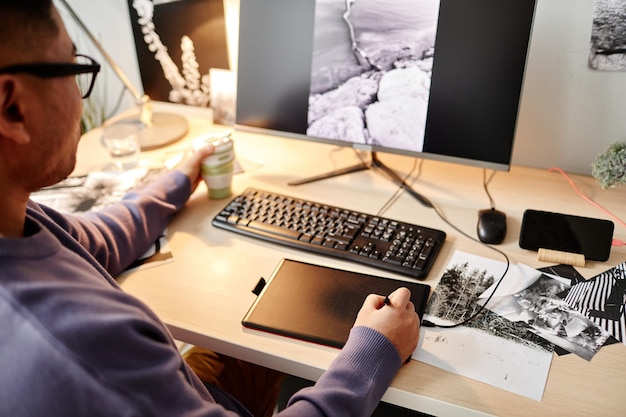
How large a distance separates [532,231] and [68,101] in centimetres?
85

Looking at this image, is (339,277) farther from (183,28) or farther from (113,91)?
(113,91)

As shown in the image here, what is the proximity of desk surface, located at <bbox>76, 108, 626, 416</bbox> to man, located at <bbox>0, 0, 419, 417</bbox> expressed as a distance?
68 mm

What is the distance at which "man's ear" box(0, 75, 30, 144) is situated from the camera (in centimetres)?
66

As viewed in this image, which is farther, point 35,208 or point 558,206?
point 558,206

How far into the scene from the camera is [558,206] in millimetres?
1245

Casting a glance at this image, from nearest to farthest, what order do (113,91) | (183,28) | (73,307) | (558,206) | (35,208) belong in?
(73,307) < (35,208) < (558,206) < (183,28) < (113,91)

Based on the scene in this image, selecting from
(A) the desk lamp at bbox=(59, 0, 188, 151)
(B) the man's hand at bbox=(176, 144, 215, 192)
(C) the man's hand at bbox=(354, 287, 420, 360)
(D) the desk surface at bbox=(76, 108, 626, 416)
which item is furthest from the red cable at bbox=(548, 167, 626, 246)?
(A) the desk lamp at bbox=(59, 0, 188, 151)

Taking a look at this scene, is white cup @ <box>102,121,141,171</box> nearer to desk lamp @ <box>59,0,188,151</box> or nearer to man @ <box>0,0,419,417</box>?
desk lamp @ <box>59,0,188,151</box>

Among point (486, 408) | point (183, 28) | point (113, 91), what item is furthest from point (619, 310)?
point (113, 91)

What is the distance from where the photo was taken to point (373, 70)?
124cm

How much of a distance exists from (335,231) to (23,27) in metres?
0.65

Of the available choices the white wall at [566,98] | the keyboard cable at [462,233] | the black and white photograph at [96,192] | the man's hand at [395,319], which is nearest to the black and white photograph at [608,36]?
the white wall at [566,98]

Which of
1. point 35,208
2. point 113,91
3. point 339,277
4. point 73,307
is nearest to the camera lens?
point 73,307

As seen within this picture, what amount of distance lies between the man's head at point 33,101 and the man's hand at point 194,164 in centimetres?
49
